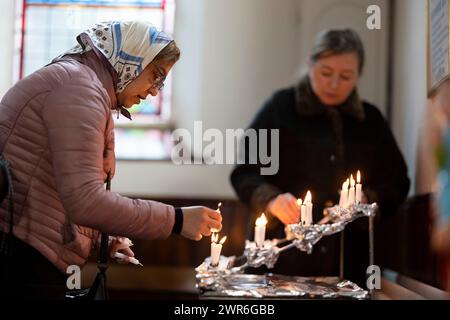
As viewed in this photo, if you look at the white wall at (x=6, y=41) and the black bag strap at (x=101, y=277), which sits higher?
the white wall at (x=6, y=41)

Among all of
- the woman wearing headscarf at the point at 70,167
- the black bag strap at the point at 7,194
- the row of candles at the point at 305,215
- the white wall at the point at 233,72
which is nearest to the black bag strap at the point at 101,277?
the woman wearing headscarf at the point at 70,167

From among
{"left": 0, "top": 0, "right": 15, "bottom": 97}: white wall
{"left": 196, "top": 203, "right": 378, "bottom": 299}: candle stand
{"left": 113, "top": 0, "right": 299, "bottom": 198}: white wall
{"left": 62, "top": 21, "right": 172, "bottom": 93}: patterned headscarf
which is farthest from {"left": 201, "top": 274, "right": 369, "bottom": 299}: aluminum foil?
{"left": 113, "top": 0, "right": 299, "bottom": 198}: white wall

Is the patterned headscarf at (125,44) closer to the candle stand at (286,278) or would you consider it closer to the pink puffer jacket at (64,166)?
the pink puffer jacket at (64,166)

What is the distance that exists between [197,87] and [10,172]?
4.60 feet

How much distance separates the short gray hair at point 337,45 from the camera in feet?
6.30

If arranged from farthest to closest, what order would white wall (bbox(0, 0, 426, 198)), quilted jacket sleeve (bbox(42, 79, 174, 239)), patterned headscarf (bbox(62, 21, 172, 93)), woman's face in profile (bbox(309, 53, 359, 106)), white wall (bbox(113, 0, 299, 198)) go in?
white wall (bbox(113, 0, 299, 198))
white wall (bbox(0, 0, 426, 198))
woman's face in profile (bbox(309, 53, 359, 106))
patterned headscarf (bbox(62, 21, 172, 93))
quilted jacket sleeve (bbox(42, 79, 174, 239))

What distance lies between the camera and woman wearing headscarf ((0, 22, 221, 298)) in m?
1.04

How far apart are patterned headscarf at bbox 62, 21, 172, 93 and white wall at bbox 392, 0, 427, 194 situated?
81 centimetres

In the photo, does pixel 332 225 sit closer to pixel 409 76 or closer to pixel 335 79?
pixel 335 79

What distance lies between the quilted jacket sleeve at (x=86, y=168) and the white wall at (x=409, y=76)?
37.2 inches

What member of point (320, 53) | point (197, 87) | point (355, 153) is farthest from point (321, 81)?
point (197, 87)

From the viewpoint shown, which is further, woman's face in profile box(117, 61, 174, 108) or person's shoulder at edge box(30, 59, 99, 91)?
woman's face in profile box(117, 61, 174, 108)

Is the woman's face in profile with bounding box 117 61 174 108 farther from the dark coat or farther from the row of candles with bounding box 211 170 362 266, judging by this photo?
the dark coat
